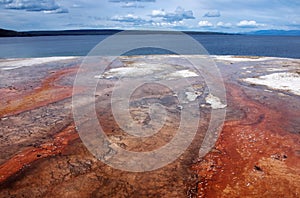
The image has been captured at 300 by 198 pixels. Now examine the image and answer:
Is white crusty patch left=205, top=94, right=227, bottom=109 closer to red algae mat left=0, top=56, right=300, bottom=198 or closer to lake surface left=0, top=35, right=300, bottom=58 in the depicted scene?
red algae mat left=0, top=56, right=300, bottom=198

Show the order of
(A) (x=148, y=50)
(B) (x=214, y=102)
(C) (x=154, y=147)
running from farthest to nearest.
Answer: (A) (x=148, y=50)
(B) (x=214, y=102)
(C) (x=154, y=147)

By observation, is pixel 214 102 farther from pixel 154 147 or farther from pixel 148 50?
pixel 148 50

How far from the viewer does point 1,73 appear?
15055mm

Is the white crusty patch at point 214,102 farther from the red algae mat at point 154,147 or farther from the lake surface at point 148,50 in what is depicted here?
the lake surface at point 148,50

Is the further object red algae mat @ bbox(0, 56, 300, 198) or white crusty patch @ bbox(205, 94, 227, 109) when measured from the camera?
white crusty patch @ bbox(205, 94, 227, 109)

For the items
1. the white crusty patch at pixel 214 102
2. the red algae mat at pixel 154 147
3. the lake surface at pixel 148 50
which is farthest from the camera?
the lake surface at pixel 148 50

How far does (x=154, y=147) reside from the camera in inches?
226

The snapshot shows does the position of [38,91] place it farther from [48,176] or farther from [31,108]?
[48,176]

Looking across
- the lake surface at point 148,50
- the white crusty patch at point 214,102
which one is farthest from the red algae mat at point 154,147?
the lake surface at point 148,50

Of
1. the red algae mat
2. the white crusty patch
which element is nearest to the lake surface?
the white crusty patch

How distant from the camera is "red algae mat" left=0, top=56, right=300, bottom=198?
434 centimetres

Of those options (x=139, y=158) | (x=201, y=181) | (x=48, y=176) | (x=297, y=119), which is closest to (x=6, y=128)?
(x=48, y=176)

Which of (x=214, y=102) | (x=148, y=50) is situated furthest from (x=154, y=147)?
(x=148, y=50)

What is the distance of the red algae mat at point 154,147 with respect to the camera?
4.34 m
